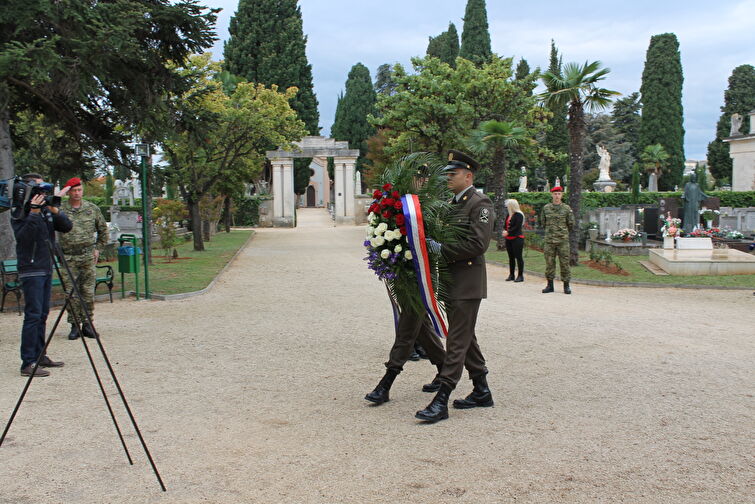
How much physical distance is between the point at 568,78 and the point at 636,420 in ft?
44.7

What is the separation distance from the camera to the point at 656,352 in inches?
299

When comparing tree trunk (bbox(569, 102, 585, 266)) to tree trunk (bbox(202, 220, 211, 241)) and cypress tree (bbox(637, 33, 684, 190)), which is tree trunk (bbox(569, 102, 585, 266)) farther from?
cypress tree (bbox(637, 33, 684, 190))

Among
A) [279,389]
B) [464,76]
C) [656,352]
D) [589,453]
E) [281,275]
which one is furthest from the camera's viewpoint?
[464,76]

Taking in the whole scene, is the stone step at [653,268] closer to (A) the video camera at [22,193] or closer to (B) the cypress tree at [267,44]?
(A) the video camera at [22,193]

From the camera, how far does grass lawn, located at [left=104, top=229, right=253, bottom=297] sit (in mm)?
13520

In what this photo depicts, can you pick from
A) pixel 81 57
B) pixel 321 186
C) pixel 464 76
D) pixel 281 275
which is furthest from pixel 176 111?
pixel 321 186

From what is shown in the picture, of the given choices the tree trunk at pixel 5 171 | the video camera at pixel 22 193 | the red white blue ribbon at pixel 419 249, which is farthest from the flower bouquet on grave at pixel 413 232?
the tree trunk at pixel 5 171

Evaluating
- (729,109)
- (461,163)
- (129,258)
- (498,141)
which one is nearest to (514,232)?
(129,258)

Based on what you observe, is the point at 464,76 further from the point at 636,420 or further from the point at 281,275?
the point at 636,420

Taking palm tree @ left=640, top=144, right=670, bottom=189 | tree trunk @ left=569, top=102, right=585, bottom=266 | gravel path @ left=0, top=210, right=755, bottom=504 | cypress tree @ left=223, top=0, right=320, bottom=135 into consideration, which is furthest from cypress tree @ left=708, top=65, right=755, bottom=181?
gravel path @ left=0, top=210, right=755, bottom=504

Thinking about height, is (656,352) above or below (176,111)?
below

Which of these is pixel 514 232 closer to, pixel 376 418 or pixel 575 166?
pixel 575 166

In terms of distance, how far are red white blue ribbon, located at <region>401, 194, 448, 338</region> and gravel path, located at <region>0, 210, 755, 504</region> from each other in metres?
0.96

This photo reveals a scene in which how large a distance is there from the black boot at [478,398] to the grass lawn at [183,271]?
8.68 m
